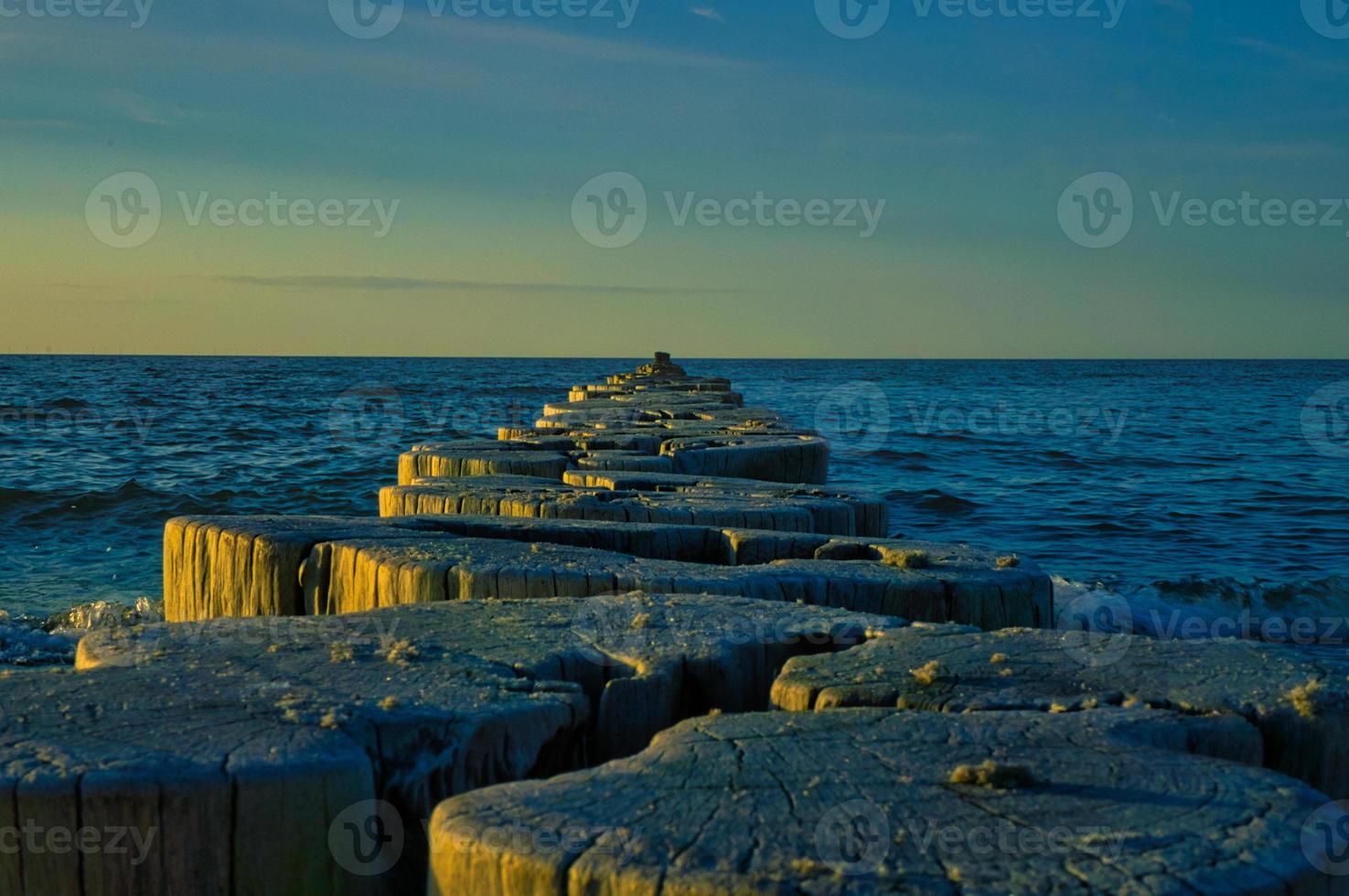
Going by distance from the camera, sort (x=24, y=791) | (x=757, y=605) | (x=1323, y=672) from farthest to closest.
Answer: (x=757, y=605)
(x=1323, y=672)
(x=24, y=791)

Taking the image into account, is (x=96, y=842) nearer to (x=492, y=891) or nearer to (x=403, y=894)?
(x=403, y=894)

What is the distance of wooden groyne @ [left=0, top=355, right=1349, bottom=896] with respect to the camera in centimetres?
156

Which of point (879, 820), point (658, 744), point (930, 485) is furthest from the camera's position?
point (930, 485)

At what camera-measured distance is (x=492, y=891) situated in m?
1.55

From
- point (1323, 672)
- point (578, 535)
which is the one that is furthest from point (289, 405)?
point (1323, 672)

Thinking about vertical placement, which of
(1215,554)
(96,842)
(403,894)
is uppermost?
(96,842)

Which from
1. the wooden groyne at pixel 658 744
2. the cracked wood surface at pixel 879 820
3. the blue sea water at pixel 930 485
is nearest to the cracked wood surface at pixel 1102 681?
the wooden groyne at pixel 658 744

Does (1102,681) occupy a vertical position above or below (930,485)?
above

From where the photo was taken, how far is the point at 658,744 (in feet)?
6.40

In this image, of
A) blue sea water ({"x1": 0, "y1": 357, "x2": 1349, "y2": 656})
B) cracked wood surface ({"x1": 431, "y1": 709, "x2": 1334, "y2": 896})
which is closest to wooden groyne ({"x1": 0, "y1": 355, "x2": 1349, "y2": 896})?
cracked wood surface ({"x1": 431, "y1": 709, "x2": 1334, "y2": 896})

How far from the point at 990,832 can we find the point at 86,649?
1774 mm

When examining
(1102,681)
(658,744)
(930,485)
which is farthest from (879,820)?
(930,485)

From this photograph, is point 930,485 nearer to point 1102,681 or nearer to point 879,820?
point 1102,681

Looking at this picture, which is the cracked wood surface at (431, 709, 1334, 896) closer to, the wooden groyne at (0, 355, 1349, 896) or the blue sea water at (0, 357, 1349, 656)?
the wooden groyne at (0, 355, 1349, 896)
